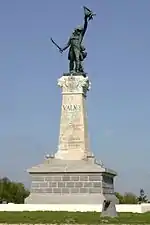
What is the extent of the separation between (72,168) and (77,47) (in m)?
10.6

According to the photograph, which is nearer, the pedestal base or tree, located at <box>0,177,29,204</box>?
the pedestal base

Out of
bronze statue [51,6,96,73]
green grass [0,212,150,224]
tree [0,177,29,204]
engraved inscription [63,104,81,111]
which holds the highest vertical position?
bronze statue [51,6,96,73]

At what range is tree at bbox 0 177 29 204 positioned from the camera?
237ft

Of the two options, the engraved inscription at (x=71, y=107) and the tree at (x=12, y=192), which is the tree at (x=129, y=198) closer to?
the tree at (x=12, y=192)

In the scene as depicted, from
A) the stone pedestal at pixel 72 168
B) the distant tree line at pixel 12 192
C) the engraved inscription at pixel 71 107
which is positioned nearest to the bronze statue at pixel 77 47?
the stone pedestal at pixel 72 168

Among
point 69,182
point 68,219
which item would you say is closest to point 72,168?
point 69,182

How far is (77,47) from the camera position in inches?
1875

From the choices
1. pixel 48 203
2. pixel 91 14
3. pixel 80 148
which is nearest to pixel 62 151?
pixel 80 148

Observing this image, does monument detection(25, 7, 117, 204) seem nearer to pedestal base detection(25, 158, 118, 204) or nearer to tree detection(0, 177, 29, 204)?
pedestal base detection(25, 158, 118, 204)

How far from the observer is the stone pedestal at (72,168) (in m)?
42.4

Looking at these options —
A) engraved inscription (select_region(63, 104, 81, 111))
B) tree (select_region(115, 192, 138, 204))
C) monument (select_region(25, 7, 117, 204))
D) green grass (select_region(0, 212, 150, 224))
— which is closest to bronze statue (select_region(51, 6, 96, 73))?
monument (select_region(25, 7, 117, 204))

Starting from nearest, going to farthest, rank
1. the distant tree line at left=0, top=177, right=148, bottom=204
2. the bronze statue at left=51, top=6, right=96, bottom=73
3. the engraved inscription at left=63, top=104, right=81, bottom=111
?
the engraved inscription at left=63, top=104, right=81, bottom=111 < the bronze statue at left=51, top=6, right=96, bottom=73 < the distant tree line at left=0, top=177, right=148, bottom=204

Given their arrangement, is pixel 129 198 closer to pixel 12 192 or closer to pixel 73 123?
pixel 12 192

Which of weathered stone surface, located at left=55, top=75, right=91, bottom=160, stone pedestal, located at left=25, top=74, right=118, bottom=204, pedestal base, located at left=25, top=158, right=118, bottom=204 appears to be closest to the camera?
pedestal base, located at left=25, top=158, right=118, bottom=204
